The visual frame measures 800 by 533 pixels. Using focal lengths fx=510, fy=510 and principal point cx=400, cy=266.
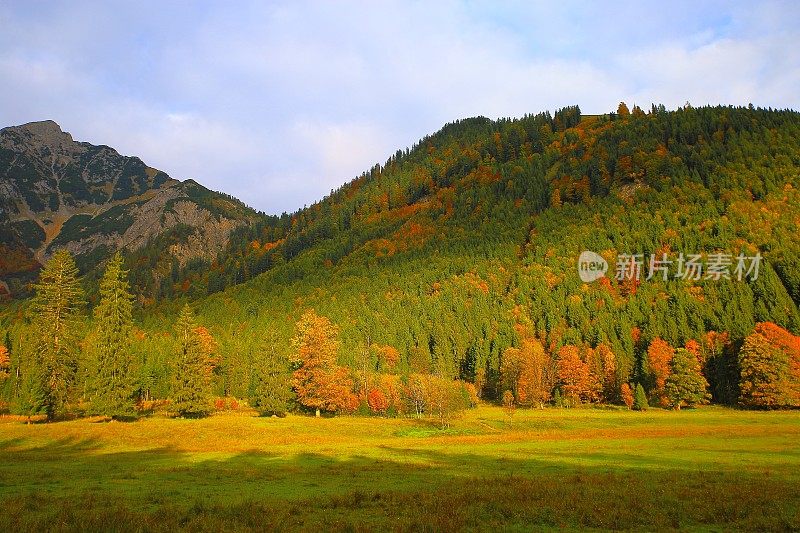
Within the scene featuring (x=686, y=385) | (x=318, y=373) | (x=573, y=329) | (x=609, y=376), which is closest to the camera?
(x=318, y=373)

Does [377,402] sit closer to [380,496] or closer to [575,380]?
[575,380]

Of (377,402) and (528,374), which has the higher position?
(528,374)

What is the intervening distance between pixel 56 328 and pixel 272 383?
34.1 m

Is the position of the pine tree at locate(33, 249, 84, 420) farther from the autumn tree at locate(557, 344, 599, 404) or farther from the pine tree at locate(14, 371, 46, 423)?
the autumn tree at locate(557, 344, 599, 404)

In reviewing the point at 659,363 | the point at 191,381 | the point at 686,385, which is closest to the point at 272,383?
the point at 191,381

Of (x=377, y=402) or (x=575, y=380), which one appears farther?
(x=575, y=380)

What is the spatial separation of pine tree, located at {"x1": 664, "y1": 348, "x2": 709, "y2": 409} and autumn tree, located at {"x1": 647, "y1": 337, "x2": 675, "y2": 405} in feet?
12.5

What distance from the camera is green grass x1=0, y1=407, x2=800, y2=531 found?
18312 millimetres

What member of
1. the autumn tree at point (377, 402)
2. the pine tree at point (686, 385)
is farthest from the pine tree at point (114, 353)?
the pine tree at point (686, 385)

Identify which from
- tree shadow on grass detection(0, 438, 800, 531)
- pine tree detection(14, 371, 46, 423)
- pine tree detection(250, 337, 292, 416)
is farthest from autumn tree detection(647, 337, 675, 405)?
pine tree detection(14, 371, 46, 423)

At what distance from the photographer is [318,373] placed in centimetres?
9462

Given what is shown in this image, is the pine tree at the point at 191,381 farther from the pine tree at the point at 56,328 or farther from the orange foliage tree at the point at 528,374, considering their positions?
the orange foliage tree at the point at 528,374

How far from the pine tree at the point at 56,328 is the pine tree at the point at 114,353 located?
4.42 metres

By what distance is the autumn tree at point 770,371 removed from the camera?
95000 mm
